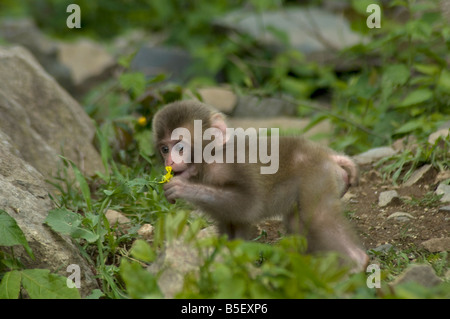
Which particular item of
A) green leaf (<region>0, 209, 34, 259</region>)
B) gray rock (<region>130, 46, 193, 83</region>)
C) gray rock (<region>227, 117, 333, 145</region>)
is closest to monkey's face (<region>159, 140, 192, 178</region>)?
green leaf (<region>0, 209, 34, 259</region>)

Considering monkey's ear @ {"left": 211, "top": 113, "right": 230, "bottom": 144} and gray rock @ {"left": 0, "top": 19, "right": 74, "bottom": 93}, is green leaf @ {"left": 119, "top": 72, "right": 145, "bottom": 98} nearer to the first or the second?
monkey's ear @ {"left": 211, "top": 113, "right": 230, "bottom": 144}

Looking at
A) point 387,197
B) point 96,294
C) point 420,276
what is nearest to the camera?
point 420,276

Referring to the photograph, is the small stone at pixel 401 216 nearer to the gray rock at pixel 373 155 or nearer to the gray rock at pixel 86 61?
the gray rock at pixel 373 155

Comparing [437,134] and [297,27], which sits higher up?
[297,27]

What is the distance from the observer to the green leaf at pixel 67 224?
3.77 metres

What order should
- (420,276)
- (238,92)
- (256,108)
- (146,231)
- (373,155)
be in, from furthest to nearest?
1. (256,108)
2. (238,92)
3. (373,155)
4. (146,231)
5. (420,276)

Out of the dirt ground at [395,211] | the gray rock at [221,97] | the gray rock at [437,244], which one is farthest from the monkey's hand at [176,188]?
the gray rock at [221,97]

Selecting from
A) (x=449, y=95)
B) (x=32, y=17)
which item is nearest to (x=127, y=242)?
(x=449, y=95)

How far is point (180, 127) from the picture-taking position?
416 centimetres

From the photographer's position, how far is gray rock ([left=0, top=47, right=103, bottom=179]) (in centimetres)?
521

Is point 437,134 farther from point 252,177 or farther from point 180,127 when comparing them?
point 180,127

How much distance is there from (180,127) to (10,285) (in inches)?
57.0

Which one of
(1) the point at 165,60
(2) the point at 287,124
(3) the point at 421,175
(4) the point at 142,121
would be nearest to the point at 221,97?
(2) the point at 287,124

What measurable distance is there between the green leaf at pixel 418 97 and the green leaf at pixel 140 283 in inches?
147
